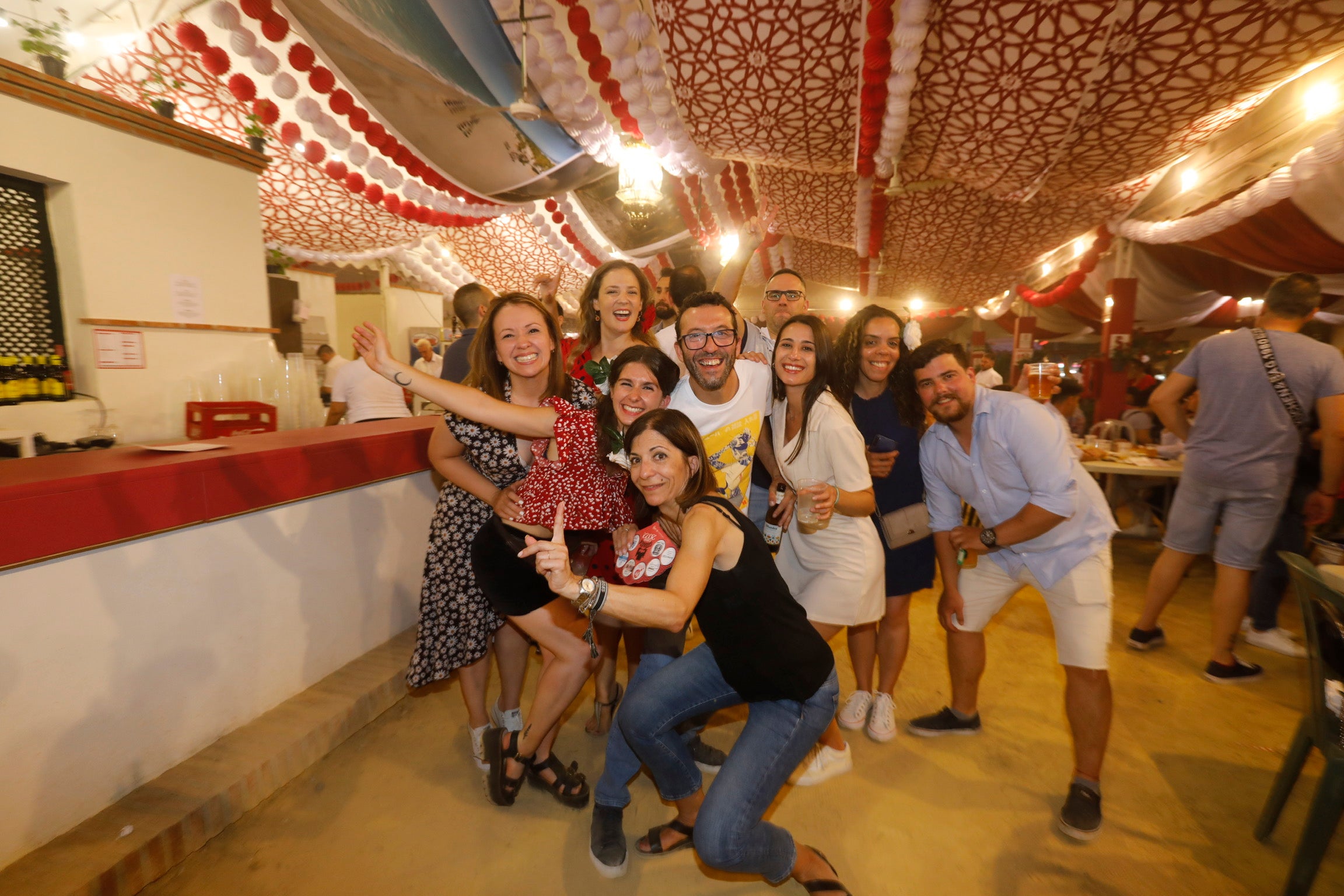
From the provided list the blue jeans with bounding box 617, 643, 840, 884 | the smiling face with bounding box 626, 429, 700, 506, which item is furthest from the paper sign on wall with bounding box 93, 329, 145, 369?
the blue jeans with bounding box 617, 643, 840, 884

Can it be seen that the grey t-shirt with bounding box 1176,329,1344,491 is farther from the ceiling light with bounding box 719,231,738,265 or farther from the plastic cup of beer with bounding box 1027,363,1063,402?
the ceiling light with bounding box 719,231,738,265

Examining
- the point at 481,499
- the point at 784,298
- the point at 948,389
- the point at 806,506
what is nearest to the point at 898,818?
the point at 806,506

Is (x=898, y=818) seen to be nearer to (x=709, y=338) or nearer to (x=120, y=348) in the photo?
(x=709, y=338)

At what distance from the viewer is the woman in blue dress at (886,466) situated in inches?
96.0

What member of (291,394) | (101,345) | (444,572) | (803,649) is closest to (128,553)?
(444,572)

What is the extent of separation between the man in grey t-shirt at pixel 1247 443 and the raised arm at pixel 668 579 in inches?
114

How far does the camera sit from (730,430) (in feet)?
6.75

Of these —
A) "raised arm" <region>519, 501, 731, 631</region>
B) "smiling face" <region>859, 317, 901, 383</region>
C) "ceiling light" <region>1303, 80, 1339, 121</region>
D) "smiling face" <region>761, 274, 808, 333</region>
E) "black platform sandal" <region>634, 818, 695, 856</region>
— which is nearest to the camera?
"raised arm" <region>519, 501, 731, 631</region>

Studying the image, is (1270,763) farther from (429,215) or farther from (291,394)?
(429,215)

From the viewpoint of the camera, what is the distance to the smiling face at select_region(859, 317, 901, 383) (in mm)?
2422

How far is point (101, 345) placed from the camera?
3594 mm

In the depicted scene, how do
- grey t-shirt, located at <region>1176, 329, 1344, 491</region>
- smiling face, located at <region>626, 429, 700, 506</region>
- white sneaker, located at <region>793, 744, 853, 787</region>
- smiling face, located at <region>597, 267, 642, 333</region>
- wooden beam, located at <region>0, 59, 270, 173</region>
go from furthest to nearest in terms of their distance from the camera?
wooden beam, located at <region>0, 59, 270, 173</region>
grey t-shirt, located at <region>1176, 329, 1344, 491</region>
smiling face, located at <region>597, 267, 642, 333</region>
white sneaker, located at <region>793, 744, 853, 787</region>
smiling face, located at <region>626, 429, 700, 506</region>

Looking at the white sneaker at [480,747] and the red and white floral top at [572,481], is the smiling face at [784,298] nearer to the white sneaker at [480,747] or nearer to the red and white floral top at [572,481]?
the red and white floral top at [572,481]

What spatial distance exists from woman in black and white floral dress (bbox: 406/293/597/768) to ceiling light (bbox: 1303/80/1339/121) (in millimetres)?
4816
